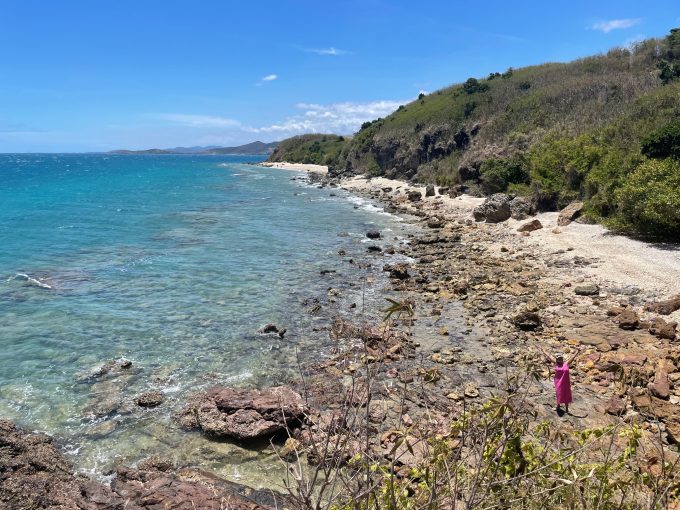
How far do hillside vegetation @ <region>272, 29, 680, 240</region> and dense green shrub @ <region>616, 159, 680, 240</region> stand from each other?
0.05 meters

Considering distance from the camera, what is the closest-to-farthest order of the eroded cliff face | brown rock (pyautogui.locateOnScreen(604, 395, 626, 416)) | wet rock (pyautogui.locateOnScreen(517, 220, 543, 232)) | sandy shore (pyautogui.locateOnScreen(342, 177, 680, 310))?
brown rock (pyautogui.locateOnScreen(604, 395, 626, 416)) → sandy shore (pyautogui.locateOnScreen(342, 177, 680, 310)) → wet rock (pyautogui.locateOnScreen(517, 220, 543, 232)) → the eroded cliff face

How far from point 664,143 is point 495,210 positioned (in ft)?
36.5

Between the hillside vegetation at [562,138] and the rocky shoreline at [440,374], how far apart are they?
250 inches

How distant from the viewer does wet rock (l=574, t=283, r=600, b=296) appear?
17953mm

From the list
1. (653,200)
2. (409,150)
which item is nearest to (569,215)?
(653,200)

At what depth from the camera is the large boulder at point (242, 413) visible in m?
10.6

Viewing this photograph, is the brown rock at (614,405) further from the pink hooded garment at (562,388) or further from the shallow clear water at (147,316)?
the shallow clear water at (147,316)

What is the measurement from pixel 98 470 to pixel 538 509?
9101 millimetres

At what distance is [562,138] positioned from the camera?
4306cm

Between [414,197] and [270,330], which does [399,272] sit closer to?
[270,330]

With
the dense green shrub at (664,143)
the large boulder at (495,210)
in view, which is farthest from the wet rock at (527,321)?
the dense green shrub at (664,143)

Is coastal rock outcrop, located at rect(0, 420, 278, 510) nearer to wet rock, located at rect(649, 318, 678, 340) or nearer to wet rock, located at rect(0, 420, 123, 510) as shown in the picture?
wet rock, located at rect(0, 420, 123, 510)

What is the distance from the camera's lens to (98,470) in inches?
376

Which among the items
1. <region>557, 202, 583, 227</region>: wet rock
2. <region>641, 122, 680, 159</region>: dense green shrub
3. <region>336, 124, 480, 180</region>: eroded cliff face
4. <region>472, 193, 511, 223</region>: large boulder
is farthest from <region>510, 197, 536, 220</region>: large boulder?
<region>336, 124, 480, 180</region>: eroded cliff face
